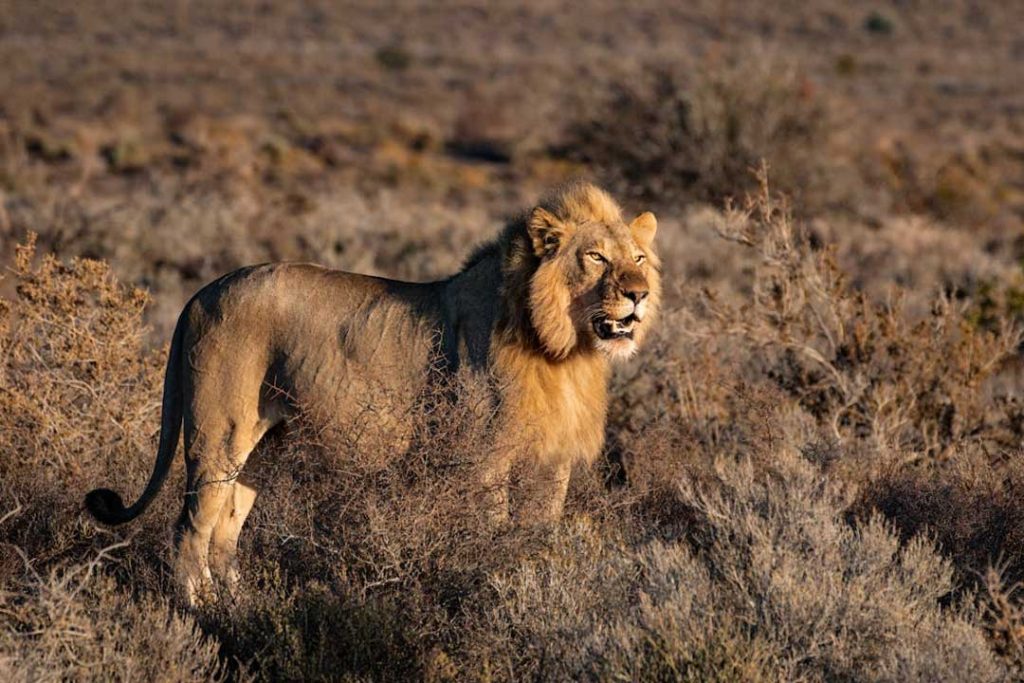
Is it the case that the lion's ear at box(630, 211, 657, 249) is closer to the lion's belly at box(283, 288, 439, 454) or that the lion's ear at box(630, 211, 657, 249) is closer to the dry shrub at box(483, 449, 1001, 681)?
the lion's belly at box(283, 288, 439, 454)

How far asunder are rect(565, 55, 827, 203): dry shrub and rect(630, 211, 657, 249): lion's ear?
12.6 metres

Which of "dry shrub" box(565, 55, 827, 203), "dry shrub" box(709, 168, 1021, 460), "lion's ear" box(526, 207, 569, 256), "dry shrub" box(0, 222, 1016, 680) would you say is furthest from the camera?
"dry shrub" box(565, 55, 827, 203)

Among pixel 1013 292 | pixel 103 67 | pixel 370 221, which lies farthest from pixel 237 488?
pixel 103 67

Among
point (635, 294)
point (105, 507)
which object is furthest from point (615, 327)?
point (105, 507)

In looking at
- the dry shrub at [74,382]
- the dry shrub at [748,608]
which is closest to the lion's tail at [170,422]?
the dry shrub at [74,382]

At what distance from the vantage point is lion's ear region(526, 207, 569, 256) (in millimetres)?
6695

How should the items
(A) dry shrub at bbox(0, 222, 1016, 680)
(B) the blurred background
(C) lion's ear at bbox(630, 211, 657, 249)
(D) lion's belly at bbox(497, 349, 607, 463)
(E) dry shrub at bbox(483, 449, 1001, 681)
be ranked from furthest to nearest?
(B) the blurred background, (C) lion's ear at bbox(630, 211, 657, 249), (D) lion's belly at bbox(497, 349, 607, 463), (A) dry shrub at bbox(0, 222, 1016, 680), (E) dry shrub at bbox(483, 449, 1001, 681)

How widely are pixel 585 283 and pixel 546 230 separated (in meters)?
0.34

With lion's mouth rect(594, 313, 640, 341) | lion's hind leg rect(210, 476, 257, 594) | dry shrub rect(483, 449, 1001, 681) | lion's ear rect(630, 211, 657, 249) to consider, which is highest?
lion's ear rect(630, 211, 657, 249)

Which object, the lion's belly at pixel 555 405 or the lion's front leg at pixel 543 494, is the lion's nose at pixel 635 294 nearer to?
the lion's belly at pixel 555 405

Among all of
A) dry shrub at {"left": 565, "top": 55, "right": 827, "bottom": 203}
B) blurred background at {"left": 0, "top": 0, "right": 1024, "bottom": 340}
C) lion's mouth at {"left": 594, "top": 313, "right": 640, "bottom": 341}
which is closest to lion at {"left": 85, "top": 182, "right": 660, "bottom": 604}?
lion's mouth at {"left": 594, "top": 313, "right": 640, "bottom": 341}

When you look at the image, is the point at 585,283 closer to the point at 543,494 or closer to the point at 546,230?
the point at 546,230

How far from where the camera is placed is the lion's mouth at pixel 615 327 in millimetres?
6562

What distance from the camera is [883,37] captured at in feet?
270
